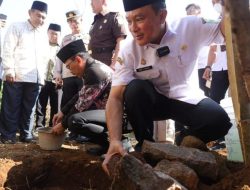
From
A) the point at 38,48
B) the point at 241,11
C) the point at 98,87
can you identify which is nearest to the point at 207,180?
the point at 241,11

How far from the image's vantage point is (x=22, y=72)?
15.6 feet

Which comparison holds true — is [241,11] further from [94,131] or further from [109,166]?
[94,131]

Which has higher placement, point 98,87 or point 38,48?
point 38,48

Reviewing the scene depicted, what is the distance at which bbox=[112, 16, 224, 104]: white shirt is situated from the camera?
2.71 metres

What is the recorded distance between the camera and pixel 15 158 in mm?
3287

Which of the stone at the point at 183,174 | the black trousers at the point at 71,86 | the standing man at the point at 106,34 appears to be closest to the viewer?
the stone at the point at 183,174

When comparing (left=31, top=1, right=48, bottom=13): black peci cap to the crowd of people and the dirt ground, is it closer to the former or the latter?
the crowd of people

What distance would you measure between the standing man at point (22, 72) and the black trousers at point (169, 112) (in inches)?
94.1

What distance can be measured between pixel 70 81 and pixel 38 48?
0.65m

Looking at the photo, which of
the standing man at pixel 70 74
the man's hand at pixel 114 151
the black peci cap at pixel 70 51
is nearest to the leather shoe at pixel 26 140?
the standing man at pixel 70 74

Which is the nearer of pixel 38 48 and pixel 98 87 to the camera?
pixel 98 87

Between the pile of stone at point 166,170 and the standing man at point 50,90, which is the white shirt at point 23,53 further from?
the pile of stone at point 166,170

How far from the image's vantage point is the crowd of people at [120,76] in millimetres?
2592

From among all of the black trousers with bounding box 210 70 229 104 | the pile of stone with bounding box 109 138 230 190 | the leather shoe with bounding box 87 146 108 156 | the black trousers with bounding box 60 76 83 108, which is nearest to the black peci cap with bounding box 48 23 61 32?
the black trousers with bounding box 60 76 83 108
